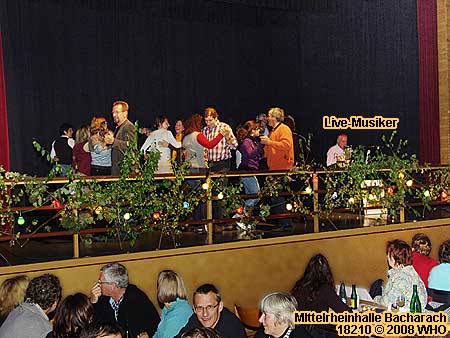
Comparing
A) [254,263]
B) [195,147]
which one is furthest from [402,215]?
[195,147]

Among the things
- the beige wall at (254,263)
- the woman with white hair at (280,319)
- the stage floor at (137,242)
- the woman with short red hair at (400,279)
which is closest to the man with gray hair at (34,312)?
the woman with white hair at (280,319)

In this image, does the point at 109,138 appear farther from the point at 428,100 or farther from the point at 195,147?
the point at 428,100

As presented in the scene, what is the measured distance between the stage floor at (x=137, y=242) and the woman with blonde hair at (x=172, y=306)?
69.0 inches

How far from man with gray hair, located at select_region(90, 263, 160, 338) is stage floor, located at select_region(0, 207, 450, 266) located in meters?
1.24

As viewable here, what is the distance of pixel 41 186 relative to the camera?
6.75 metres

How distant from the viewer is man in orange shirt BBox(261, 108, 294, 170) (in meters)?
8.73

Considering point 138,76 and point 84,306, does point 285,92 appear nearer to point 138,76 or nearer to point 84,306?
point 138,76

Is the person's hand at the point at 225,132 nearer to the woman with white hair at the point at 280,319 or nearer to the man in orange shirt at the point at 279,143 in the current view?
the man in orange shirt at the point at 279,143

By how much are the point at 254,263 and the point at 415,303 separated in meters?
2.59

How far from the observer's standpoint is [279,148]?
8.77 metres

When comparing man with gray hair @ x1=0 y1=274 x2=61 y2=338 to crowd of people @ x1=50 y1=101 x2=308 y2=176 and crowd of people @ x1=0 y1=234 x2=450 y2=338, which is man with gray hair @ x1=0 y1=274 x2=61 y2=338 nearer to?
crowd of people @ x1=0 y1=234 x2=450 y2=338

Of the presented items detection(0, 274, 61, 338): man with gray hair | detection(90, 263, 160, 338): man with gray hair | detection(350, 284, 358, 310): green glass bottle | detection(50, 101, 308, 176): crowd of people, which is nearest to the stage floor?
detection(50, 101, 308, 176): crowd of people

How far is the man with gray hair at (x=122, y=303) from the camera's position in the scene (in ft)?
18.4

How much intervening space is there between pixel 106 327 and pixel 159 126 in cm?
548
